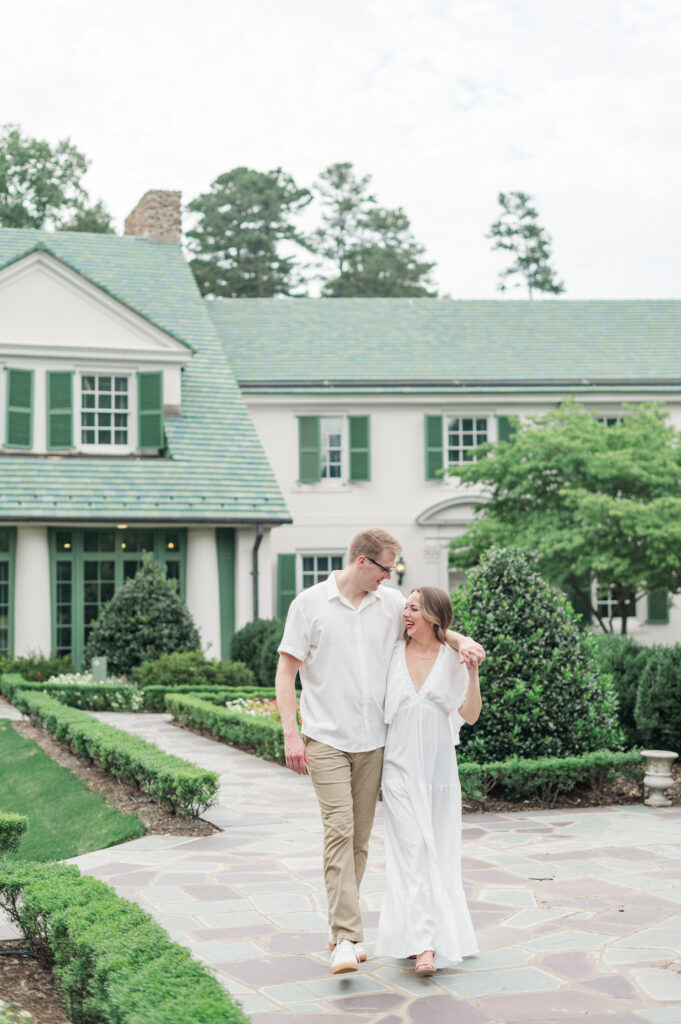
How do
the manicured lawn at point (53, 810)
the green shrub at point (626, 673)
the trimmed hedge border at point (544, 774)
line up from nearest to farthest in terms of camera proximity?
1. the manicured lawn at point (53, 810)
2. the trimmed hedge border at point (544, 774)
3. the green shrub at point (626, 673)

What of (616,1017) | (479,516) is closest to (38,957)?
(616,1017)

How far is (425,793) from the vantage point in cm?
503

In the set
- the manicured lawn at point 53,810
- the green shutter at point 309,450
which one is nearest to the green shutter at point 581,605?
the green shutter at point 309,450

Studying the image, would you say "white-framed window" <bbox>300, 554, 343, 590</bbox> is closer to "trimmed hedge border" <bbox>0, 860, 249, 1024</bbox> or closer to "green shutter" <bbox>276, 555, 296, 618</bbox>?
"green shutter" <bbox>276, 555, 296, 618</bbox>

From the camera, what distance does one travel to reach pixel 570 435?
18906 millimetres

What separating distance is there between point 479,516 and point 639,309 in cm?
725

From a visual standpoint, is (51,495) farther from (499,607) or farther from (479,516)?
(499,607)

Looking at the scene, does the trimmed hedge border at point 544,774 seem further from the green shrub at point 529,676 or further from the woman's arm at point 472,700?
the woman's arm at point 472,700

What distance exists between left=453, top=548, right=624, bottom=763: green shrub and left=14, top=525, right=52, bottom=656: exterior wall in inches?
431

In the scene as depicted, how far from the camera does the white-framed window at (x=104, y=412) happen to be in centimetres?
2031

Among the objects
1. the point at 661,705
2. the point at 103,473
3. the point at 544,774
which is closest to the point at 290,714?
the point at 544,774

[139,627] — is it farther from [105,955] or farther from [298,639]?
[105,955]

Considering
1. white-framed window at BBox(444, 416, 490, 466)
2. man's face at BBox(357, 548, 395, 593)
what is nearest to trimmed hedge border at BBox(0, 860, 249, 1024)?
man's face at BBox(357, 548, 395, 593)

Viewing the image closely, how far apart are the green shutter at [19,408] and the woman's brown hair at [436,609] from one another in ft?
51.5
